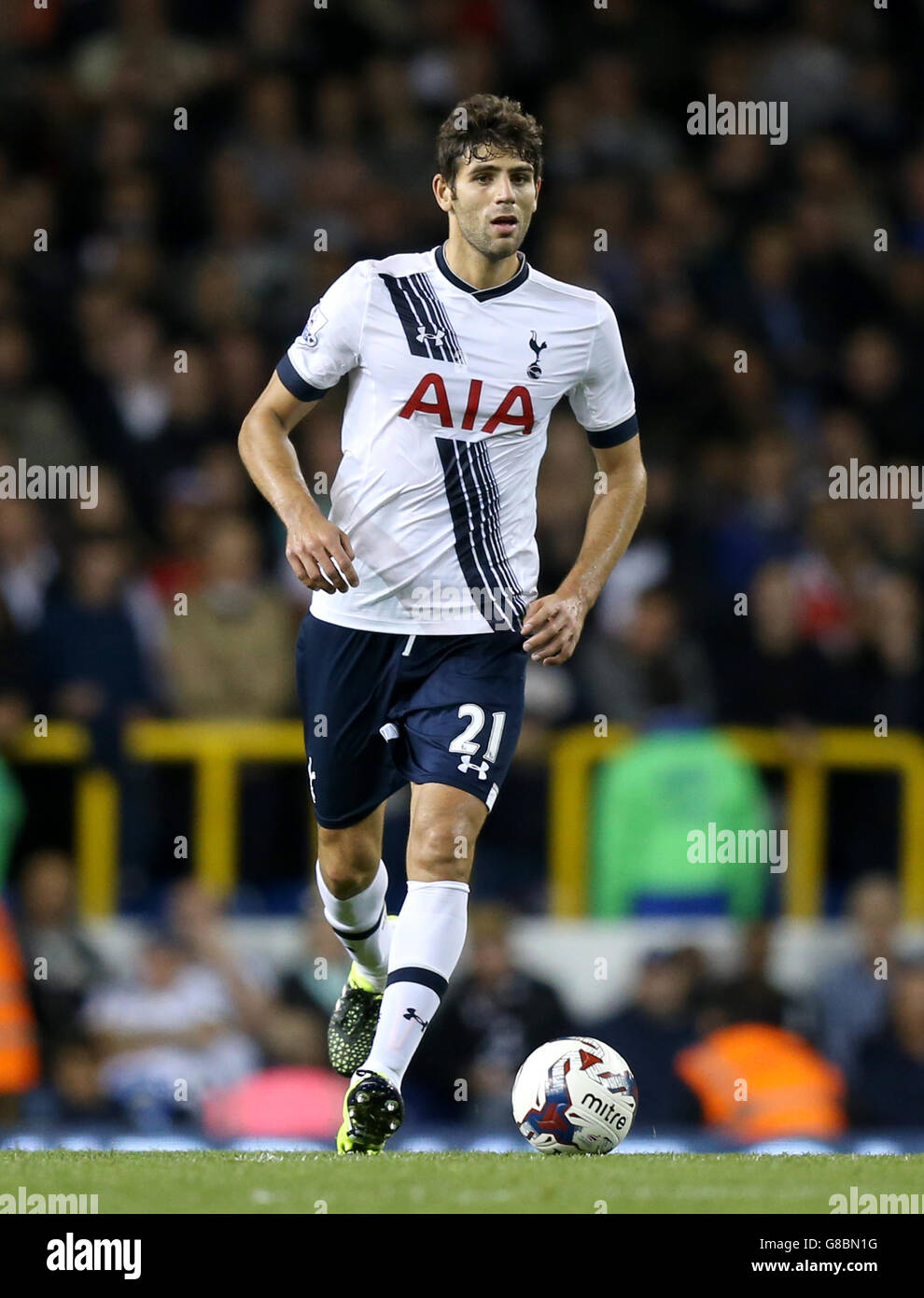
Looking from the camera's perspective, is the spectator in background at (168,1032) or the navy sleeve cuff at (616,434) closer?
the navy sleeve cuff at (616,434)

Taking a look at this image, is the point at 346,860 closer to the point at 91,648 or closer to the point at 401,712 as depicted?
the point at 401,712

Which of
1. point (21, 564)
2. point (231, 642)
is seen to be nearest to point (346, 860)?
point (231, 642)

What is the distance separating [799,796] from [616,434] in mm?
4918

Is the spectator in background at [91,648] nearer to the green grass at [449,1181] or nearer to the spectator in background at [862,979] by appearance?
the spectator in background at [862,979]

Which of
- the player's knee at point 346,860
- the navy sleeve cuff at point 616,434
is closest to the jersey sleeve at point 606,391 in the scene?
the navy sleeve cuff at point 616,434

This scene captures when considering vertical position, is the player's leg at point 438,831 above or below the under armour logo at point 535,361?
below

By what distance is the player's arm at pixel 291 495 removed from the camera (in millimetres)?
6504

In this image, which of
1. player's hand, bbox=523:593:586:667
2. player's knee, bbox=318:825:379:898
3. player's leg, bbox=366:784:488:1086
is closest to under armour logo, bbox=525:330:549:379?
player's hand, bbox=523:593:586:667

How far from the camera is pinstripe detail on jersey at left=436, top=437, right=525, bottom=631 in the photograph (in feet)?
22.5

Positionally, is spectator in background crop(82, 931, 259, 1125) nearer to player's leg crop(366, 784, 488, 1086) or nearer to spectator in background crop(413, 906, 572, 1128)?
spectator in background crop(413, 906, 572, 1128)

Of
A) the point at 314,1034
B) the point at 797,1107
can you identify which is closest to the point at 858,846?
the point at 797,1107

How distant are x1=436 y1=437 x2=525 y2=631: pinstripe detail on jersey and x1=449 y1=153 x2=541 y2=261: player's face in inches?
24.1

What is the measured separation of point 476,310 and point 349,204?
7046 mm

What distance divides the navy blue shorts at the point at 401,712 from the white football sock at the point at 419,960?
31cm
